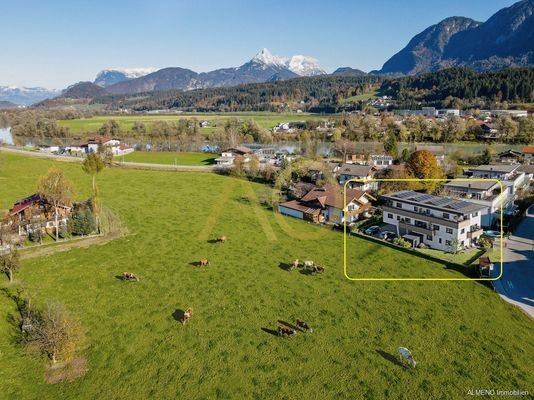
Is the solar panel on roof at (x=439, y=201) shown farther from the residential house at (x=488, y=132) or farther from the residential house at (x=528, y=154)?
the residential house at (x=488, y=132)

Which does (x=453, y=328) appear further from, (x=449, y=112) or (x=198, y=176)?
(x=449, y=112)

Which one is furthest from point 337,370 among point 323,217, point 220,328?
point 323,217

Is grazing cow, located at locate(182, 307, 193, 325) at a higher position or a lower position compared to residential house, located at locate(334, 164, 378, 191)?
lower

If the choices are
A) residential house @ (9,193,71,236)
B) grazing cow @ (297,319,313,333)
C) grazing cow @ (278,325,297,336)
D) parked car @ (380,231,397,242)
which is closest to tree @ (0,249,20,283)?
residential house @ (9,193,71,236)

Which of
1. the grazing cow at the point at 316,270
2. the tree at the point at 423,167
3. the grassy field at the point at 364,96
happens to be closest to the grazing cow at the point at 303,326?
the grazing cow at the point at 316,270

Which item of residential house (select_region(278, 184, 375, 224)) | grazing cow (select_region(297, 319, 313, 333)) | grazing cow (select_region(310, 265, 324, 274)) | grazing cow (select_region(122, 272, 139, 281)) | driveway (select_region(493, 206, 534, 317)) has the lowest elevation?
driveway (select_region(493, 206, 534, 317))

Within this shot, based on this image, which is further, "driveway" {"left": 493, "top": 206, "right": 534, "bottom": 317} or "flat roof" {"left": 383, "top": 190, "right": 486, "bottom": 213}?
"flat roof" {"left": 383, "top": 190, "right": 486, "bottom": 213}

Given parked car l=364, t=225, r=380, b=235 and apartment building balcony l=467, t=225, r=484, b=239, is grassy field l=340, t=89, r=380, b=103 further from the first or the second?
apartment building balcony l=467, t=225, r=484, b=239
